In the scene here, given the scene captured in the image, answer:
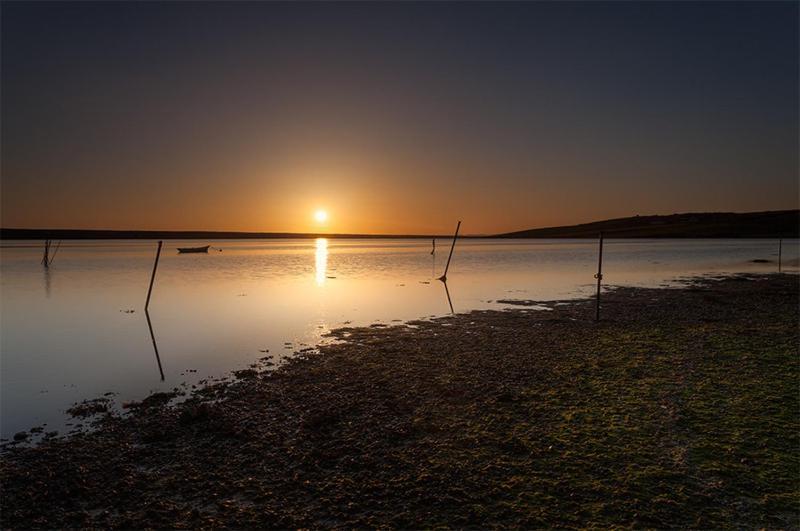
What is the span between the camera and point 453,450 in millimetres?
8867

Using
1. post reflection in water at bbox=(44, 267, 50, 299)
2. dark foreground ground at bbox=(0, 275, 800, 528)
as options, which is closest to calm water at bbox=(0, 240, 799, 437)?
post reflection in water at bbox=(44, 267, 50, 299)

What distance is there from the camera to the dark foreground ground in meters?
6.98

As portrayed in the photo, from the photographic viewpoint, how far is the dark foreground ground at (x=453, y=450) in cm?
698

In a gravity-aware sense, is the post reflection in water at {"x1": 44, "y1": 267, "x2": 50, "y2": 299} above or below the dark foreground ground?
below

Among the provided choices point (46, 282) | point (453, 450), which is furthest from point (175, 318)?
point (46, 282)

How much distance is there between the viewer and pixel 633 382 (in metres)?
12.5

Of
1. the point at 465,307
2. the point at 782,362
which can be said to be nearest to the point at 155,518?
the point at 782,362

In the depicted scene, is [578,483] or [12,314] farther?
[12,314]

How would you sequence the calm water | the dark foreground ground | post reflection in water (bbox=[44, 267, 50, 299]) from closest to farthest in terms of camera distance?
the dark foreground ground
the calm water
post reflection in water (bbox=[44, 267, 50, 299])

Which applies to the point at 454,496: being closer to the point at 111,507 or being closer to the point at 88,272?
the point at 111,507

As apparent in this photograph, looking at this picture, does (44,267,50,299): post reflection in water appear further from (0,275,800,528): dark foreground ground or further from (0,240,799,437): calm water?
(0,275,800,528): dark foreground ground

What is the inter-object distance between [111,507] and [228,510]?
2.06 metres

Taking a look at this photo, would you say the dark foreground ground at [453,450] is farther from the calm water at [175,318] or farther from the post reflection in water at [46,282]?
the post reflection in water at [46,282]

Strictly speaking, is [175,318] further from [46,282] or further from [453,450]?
[46,282]
